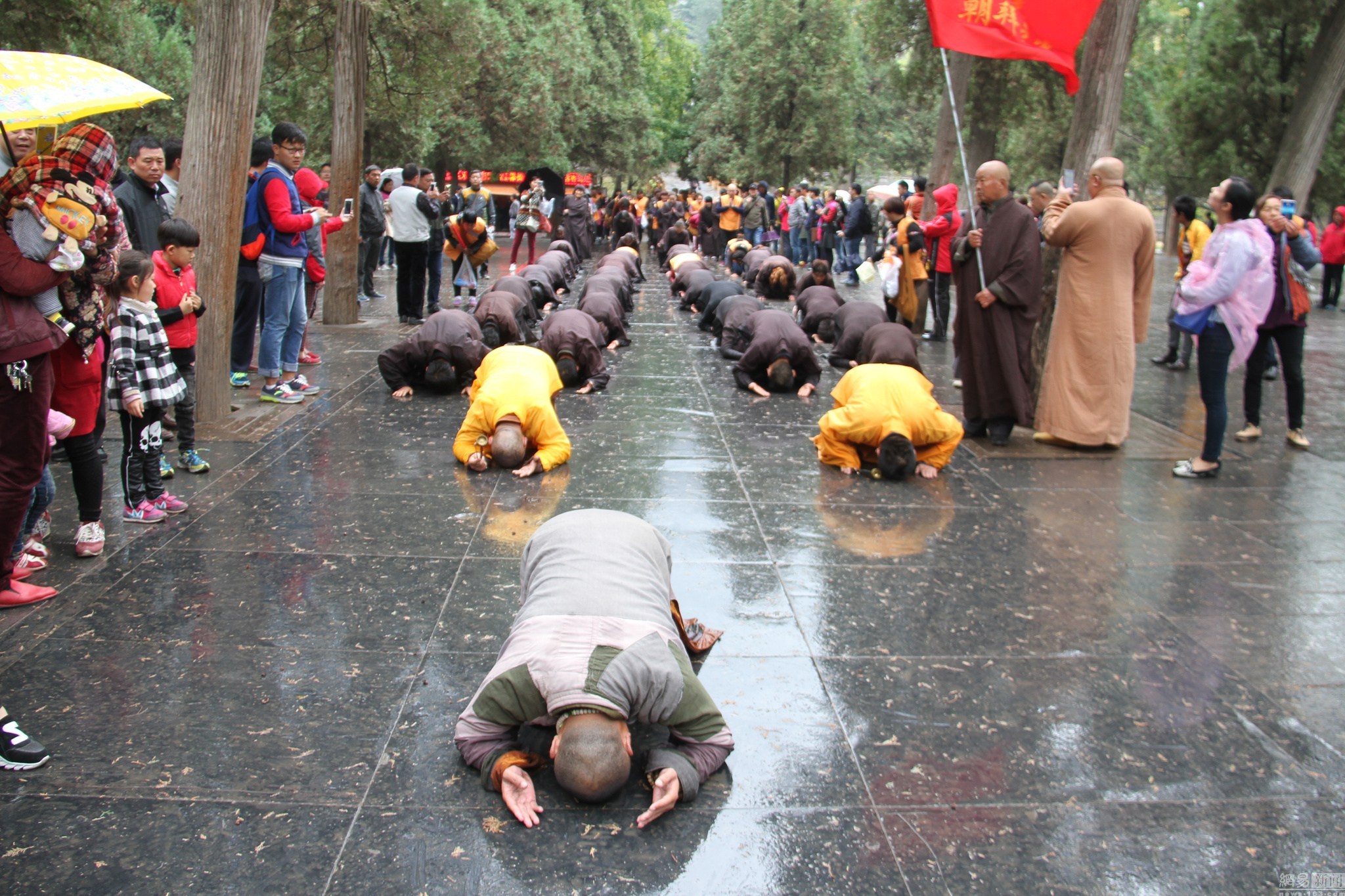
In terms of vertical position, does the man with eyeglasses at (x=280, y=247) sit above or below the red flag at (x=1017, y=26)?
below

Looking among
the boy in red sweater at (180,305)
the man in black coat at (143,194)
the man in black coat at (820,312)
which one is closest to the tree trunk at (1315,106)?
the man in black coat at (820,312)

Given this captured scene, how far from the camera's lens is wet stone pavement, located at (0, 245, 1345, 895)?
3.03 meters

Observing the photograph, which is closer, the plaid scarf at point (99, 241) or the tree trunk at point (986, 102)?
the plaid scarf at point (99, 241)

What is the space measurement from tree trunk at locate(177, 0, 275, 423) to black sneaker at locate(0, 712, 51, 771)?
4.54 m

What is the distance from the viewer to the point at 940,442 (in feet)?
22.8

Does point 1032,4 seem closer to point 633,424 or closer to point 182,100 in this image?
point 633,424

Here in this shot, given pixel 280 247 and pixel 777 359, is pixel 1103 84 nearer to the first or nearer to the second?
pixel 777 359

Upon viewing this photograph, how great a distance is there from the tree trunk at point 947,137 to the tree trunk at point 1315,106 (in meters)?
5.04

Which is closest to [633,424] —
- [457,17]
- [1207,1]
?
[457,17]

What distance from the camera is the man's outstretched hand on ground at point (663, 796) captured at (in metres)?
3.12

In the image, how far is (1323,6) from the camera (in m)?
16.8

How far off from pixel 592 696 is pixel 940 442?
4.46 metres

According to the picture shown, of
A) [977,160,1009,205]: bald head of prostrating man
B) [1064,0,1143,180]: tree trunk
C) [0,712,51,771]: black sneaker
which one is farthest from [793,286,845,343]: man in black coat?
[0,712,51,771]: black sneaker

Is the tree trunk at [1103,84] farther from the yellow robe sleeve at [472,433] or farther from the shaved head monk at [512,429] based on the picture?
the yellow robe sleeve at [472,433]
